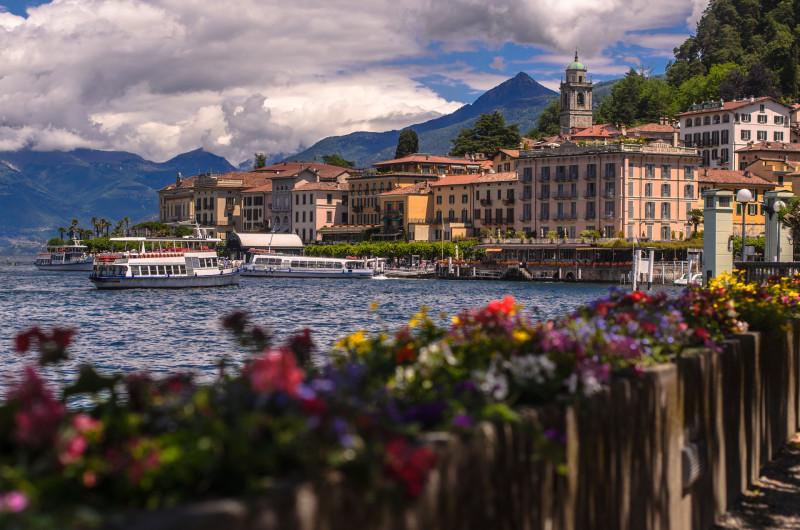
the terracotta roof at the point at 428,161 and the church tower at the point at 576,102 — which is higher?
the church tower at the point at 576,102

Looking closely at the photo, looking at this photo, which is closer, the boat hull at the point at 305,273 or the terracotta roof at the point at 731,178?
the terracotta roof at the point at 731,178

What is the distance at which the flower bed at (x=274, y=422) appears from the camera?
3.50m

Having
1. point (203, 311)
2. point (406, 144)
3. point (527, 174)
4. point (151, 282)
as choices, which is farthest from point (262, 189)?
point (203, 311)

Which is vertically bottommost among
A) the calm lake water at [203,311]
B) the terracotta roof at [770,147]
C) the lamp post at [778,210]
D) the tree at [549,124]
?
the calm lake water at [203,311]

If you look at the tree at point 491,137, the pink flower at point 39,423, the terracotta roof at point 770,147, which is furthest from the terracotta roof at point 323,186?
the pink flower at point 39,423

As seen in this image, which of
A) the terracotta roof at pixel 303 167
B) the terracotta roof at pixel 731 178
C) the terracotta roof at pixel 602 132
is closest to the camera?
the terracotta roof at pixel 731 178

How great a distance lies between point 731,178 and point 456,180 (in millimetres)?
30893

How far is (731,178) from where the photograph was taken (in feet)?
319

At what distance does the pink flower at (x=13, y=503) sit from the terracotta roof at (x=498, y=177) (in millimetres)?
101470

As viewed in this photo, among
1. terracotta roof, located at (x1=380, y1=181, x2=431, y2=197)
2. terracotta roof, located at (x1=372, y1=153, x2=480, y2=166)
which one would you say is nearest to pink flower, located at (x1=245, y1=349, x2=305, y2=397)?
terracotta roof, located at (x1=380, y1=181, x2=431, y2=197)

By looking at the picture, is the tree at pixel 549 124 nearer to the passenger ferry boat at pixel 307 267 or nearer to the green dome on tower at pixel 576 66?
the green dome on tower at pixel 576 66

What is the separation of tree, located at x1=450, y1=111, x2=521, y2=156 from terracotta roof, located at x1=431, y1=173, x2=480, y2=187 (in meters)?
17.9

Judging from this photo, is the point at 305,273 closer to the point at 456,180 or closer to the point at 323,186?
the point at 456,180

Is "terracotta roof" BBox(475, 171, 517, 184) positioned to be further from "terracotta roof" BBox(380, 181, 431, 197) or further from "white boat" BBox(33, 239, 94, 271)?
"white boat" BBox(33, 239, 94, 271)
